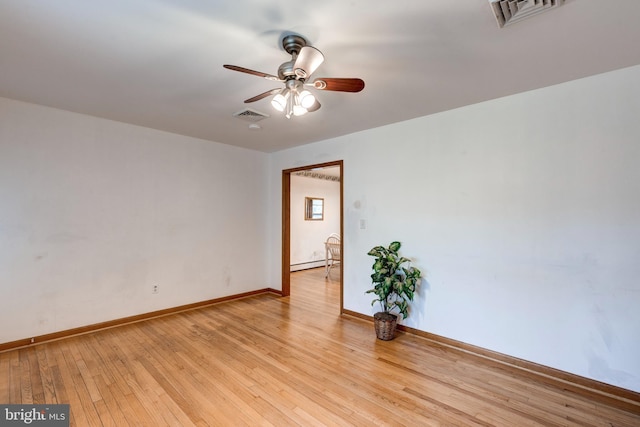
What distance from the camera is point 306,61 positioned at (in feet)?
5.38

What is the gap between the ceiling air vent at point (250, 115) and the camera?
3.06m

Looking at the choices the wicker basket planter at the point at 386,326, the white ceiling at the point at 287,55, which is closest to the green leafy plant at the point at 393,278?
the wicker basket planter at the point at 386,326

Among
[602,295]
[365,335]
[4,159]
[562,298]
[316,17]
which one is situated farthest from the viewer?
[365,335]

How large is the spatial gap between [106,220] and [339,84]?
3385mm

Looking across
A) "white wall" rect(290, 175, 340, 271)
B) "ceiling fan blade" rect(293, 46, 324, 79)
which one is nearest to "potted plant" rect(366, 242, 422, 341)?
"ceiling fan blade" rect(293, 46, 324, 79)

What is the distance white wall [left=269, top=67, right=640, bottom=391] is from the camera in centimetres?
220

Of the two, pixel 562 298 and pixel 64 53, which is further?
pixel 562 298

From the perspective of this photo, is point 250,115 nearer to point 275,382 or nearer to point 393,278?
point 393,278

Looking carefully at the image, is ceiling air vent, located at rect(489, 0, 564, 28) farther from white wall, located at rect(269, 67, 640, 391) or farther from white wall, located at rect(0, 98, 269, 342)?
white wall, located at rect(0, 98, 269, 342)

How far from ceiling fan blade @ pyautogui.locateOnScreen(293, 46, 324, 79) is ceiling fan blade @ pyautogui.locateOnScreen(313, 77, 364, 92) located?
88 mm

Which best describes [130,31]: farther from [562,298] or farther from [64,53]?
[562,298]

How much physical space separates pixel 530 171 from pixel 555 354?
64.2 inches

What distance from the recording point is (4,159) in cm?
285

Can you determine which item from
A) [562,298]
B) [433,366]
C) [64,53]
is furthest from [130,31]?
[562,298]
